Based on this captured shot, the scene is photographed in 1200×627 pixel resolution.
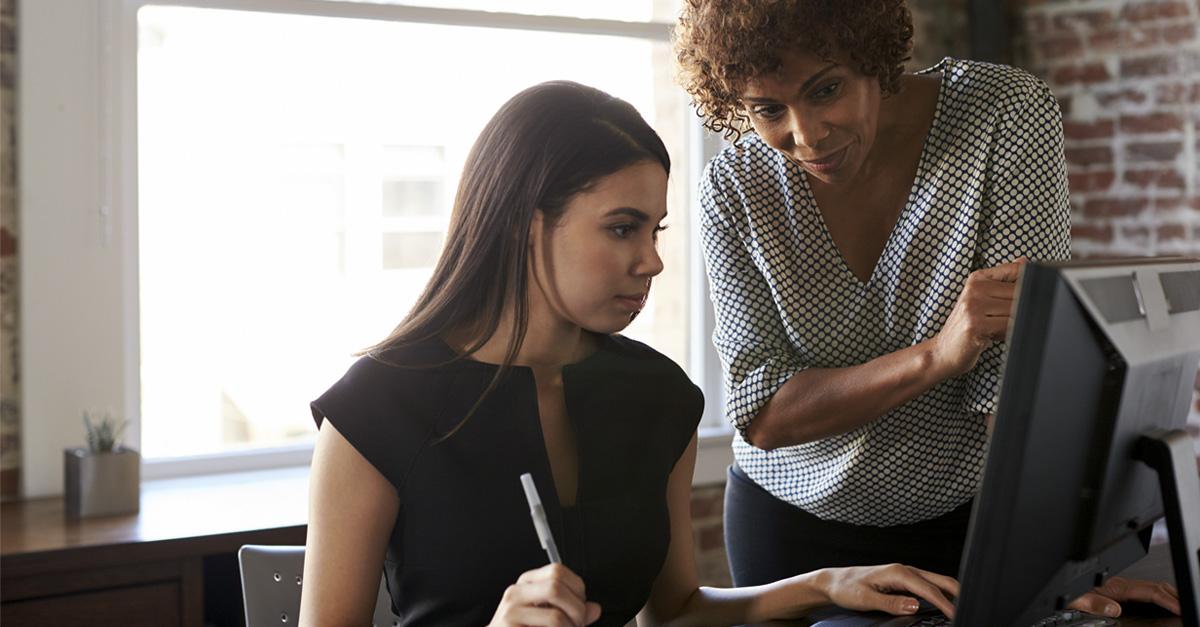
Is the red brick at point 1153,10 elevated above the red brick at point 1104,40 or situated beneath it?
elevated above

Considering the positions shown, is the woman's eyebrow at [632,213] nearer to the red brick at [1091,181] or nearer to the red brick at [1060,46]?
the red brick at [1091,181]

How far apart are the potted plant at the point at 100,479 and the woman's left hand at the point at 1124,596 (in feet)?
5.42

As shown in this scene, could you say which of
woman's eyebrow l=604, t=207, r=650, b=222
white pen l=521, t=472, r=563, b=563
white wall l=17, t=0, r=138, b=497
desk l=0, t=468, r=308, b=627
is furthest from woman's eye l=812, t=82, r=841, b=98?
white wall l=17, t=0, r=138, b=497

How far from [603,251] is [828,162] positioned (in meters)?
0.38

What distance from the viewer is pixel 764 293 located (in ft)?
6.04

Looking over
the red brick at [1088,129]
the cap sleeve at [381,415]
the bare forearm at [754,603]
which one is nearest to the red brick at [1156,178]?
the red brick at [1088,129]

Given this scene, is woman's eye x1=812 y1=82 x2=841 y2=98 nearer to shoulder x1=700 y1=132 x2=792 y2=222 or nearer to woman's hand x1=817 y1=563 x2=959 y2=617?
shoulder x1=700 y1=132 x2=792 y2=222

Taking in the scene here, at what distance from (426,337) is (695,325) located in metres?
1.83

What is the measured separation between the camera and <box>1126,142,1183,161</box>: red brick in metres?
3.11

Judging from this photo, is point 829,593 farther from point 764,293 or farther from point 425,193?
point 425,193

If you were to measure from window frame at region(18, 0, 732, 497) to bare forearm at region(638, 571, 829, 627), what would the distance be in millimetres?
1008

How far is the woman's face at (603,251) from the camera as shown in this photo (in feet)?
4.85

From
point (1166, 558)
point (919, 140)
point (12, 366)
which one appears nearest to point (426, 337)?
point (919, 140)

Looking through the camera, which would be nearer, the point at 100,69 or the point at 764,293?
the point at 764,293
